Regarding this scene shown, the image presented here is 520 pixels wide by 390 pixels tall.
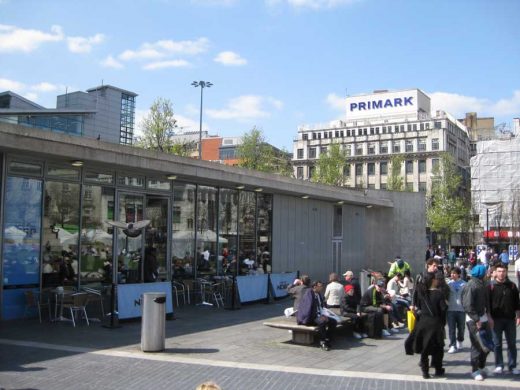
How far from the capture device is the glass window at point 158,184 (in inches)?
679

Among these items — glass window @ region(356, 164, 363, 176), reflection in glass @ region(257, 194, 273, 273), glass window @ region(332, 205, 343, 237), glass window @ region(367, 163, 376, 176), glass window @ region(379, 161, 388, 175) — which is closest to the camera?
reflection in glass @ region(257, 194, 273, 273)

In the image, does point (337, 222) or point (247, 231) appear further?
point (337, 222)

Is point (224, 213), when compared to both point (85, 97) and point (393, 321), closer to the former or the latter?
point (393, 321)

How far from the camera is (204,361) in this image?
30.1ft

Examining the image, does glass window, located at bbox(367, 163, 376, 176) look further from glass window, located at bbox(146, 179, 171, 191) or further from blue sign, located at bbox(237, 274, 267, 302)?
glass window, located at bbox(146, 179, 171, 191)

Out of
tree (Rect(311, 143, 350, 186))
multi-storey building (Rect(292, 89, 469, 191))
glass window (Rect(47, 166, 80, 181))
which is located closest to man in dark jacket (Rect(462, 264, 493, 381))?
glass window (Rect(47, 166, 80, 181))

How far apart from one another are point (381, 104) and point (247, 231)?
86.2m

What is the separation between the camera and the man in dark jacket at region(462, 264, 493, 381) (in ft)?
27.7

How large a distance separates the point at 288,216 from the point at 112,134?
245 ft

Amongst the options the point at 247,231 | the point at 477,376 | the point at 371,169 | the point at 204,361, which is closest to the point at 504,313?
the point at 477,376

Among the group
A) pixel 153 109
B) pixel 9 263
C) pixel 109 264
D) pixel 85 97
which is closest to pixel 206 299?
pixel 109 264

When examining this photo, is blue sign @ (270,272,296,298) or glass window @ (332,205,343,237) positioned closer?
blue sign @ (270,272,296,298)

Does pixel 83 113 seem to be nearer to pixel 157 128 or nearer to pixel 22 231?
pixel 157 128

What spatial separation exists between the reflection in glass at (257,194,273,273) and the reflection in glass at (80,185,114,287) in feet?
24.2
